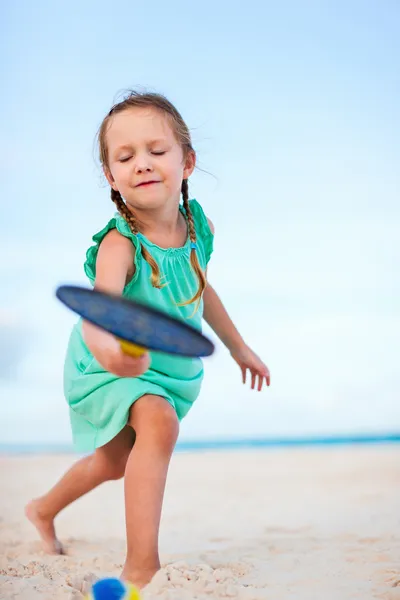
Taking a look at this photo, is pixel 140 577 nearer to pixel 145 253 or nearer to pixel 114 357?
pixel 114 357

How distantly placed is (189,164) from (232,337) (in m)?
0.46

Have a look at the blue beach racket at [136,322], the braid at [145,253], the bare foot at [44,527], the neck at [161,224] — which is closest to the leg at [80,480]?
the bare foot at [44,527]

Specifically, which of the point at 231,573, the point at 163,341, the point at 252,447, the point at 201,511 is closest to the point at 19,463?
the point at 252,447

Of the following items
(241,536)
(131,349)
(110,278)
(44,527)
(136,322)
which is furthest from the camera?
(241,536)

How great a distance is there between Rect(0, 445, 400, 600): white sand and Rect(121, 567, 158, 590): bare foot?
0.03 metres

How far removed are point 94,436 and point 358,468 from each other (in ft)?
11.5

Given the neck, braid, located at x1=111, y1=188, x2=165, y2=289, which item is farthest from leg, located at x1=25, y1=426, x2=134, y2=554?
the neck

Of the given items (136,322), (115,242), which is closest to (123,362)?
(136,322)

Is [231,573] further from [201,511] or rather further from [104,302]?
[201,511]

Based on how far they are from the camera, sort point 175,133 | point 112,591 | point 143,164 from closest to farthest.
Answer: point 112,591
point 143,164
point 175,133

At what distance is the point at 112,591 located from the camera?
1.25 metres

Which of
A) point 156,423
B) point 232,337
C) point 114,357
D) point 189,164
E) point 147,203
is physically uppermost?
point 189,164

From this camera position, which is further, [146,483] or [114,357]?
[146,483]

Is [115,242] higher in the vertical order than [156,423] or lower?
higher
